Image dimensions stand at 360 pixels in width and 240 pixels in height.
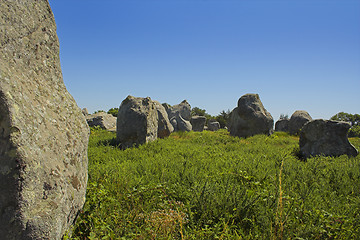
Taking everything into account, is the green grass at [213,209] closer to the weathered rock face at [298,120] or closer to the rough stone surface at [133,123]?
the rough stone surface at [133,123]

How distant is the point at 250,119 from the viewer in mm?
14750

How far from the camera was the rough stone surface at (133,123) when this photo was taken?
9539mm

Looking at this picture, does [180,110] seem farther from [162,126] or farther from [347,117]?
[347,117]

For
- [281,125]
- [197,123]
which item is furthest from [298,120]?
[197,123]

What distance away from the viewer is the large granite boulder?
14703mm

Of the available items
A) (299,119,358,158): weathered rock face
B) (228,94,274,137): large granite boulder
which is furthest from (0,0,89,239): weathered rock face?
(228,94,274,137): large granite boulder

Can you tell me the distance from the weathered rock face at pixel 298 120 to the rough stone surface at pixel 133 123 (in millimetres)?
13765

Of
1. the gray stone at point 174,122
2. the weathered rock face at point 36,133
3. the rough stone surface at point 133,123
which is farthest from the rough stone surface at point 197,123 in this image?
the weathered rock face at point 36,133

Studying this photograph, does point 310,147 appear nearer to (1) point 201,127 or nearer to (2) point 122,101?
(2) point 122,101

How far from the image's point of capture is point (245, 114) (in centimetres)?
1491

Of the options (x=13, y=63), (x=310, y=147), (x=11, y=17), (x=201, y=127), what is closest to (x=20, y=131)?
(x=13, y=63)

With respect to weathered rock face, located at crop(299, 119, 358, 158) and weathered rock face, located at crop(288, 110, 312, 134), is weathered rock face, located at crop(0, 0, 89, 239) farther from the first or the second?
weathered rock face, located at crop(288, 110, 312, 134)

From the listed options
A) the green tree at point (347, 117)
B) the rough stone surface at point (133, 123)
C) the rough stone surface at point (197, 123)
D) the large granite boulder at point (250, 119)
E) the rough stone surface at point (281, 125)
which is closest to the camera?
the rough stone surface at point (133, 123)

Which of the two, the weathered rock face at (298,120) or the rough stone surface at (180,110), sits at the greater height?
the rough stone surface at (180,110)
